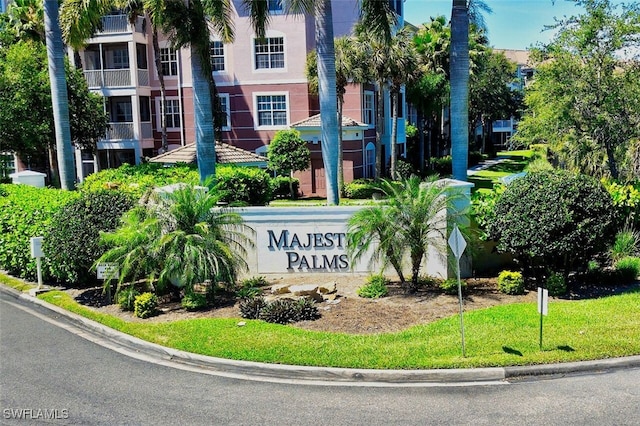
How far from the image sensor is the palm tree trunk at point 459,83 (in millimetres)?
18406

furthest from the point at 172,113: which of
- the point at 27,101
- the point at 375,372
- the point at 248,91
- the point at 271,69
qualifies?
the point at 375,372

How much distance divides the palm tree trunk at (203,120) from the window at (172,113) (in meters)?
18.8

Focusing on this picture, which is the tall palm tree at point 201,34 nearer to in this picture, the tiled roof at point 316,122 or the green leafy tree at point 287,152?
the green leafy tree at point 287,152

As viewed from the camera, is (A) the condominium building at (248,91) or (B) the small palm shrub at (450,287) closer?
(B) the small palm shrub at (450,287)

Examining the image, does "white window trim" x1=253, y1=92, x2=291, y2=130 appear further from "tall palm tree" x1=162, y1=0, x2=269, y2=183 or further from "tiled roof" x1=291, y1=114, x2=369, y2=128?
"tall palm tree" x1=162, y1=0, x2=269, y2=183

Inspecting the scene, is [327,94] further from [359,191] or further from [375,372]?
[359,191]

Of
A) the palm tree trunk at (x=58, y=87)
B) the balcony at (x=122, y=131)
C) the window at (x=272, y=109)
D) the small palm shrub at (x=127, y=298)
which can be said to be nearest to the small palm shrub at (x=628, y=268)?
the small palm shrub at (x=127, y=298)

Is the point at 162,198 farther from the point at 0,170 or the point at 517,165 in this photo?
the point at 517,165

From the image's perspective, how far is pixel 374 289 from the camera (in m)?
14.4

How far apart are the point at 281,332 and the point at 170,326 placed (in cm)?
227

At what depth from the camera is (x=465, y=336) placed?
11.5 metres

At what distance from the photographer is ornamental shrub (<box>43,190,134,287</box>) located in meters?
14.8

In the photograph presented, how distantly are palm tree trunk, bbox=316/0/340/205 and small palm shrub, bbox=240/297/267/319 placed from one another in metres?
5.91

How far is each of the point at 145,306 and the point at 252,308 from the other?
2.25 m
